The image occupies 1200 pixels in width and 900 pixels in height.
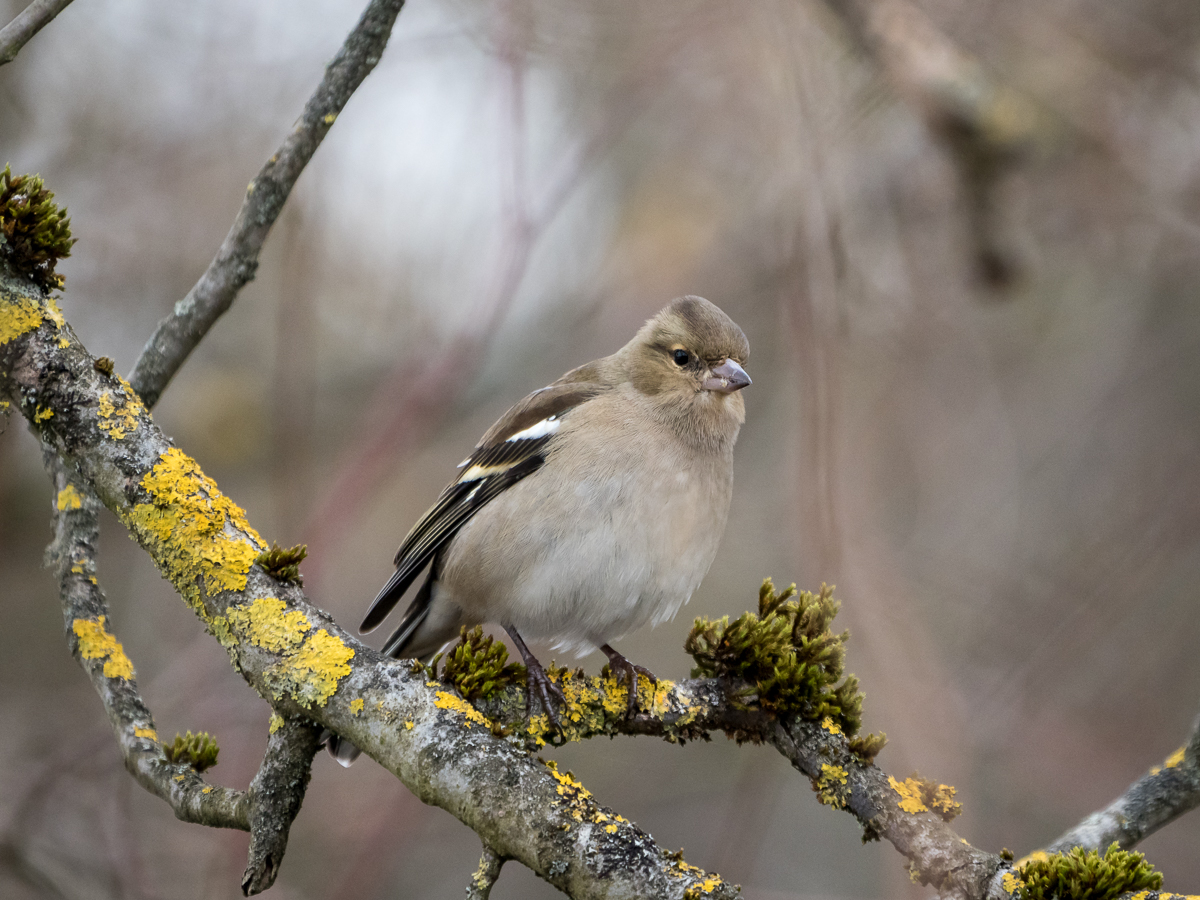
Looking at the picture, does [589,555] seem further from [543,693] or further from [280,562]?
[280,562]

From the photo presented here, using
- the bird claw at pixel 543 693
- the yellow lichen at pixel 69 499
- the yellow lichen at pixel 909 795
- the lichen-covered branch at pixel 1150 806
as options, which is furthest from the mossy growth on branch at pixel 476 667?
the lichen-covered branch at pixel 1150 806

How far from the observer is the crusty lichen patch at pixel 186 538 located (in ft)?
8.27

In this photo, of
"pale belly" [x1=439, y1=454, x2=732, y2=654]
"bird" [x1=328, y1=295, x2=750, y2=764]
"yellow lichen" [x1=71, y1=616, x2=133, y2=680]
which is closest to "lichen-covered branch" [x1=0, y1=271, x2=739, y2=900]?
"yellow lichen" [x1=71, y1=616, x2=133, y2=680]

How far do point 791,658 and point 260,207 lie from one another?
86.2 inches

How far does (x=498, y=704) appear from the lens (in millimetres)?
2734

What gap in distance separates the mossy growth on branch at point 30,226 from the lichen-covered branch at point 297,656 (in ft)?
0.20

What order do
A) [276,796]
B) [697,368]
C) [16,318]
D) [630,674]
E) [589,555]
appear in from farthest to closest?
[697,368] < [589,555] < [630,674] < [16,318] < [276,796]

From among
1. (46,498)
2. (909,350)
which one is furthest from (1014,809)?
(46,498)

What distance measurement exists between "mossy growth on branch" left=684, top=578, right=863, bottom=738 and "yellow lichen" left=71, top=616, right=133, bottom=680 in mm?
1724

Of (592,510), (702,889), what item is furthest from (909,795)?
(592,510)

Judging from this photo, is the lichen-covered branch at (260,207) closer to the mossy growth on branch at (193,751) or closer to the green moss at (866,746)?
the mossy growth on branch at (193,751)

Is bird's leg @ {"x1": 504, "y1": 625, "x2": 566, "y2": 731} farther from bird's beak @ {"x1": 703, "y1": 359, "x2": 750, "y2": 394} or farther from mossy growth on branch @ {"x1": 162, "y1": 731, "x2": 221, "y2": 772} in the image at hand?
bird's beak @ {"x1": 703, "y1": 359, "x2": 750, "y2": 394}

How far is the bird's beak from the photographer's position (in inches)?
168

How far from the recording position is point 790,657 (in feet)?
9.46
